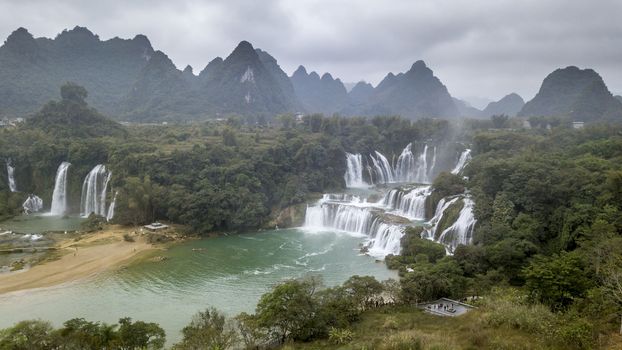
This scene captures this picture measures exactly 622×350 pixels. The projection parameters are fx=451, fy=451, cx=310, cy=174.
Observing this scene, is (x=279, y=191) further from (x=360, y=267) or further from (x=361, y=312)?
(x=361, y=312)

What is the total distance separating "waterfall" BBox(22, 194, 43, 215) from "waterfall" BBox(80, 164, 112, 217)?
4.42 metres

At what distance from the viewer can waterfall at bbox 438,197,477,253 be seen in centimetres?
2712

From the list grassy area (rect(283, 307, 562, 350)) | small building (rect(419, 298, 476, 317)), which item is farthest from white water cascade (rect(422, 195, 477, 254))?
grassy area (rect(283, 307, 562, 350))

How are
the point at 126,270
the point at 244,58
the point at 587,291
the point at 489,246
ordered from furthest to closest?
the point at 244,58 → the point at 126,270 → the point at 489,246 → the point at 587,291

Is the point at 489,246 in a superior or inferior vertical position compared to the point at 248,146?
inferior

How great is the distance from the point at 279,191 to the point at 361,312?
23528 mm

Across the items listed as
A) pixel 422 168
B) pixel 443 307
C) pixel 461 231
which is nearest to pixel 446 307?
pixel 443 307

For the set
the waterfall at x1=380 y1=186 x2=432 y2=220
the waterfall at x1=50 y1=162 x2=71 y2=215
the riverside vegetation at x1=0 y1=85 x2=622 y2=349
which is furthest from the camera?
the waterfall at x1=50 y1=162 x2=71 y2=215

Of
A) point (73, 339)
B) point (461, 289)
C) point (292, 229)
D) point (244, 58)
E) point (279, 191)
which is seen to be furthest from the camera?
point (244, 58)

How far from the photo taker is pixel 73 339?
1362cm

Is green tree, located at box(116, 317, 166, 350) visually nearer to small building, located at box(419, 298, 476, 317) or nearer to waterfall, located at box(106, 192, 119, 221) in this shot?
small building, located at box(419, 298, 476, 317)

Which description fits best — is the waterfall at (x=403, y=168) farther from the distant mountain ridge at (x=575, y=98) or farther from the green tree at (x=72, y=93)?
the green tree at (x=72, y=93)

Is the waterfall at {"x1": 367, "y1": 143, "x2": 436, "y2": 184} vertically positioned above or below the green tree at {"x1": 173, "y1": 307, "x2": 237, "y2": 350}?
above

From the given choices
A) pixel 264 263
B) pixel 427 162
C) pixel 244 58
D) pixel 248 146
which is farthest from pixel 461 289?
pixel 244 58
